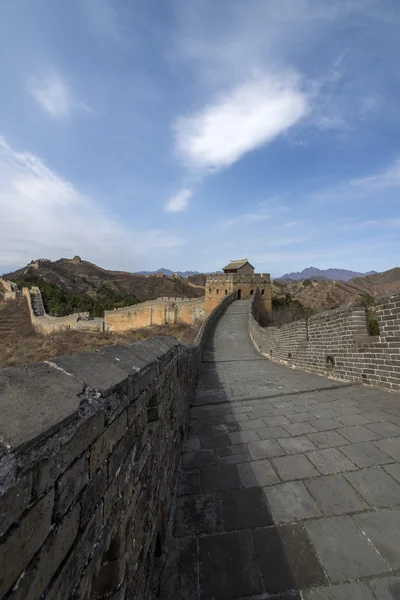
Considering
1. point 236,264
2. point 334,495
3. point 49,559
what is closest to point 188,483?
point 334,495

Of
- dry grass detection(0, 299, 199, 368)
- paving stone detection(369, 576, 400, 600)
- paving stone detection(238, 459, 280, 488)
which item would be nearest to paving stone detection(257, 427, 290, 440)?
paving stone detection(238, 459, 280, 488)

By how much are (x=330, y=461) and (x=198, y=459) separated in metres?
1.46

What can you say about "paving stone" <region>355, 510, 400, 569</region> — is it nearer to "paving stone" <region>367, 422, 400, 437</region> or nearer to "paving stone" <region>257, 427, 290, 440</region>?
"paving stone" <region>367, 422, 400, 437</region>

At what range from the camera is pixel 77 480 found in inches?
39.6

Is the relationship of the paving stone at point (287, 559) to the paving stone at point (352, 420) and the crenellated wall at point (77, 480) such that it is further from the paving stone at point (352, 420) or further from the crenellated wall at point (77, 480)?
the paving stone at point (352, 420)

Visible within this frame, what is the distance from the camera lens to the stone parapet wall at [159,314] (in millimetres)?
35312

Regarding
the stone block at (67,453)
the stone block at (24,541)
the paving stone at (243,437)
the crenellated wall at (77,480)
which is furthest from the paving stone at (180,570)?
the paving stone at (243,437)

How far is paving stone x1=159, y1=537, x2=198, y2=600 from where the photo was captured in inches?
70.5

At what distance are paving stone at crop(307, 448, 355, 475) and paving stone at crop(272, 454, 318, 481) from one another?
0.08 metres

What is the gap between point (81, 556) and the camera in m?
1.01

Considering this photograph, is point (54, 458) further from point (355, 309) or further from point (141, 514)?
point (355, 309)

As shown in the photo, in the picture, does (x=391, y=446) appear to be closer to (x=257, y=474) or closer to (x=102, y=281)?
(x=257, y=474)

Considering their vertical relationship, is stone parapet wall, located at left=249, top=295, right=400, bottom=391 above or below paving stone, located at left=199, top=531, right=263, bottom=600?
above

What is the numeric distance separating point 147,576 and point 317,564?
1079mm
